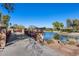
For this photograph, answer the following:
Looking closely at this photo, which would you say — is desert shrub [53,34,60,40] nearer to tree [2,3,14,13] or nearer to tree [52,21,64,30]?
tree [52,21,64,30]

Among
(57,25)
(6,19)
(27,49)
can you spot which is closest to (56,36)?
(57,25)

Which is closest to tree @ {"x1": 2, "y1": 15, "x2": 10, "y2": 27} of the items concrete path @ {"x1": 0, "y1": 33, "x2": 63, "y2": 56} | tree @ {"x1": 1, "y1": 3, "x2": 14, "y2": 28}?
tree @ {"x1": 1, "y1": 3, "x2": 14, "y2": 28}

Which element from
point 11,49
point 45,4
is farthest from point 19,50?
point 45,4

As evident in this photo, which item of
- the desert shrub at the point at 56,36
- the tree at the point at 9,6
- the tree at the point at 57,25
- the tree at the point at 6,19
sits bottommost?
the desert shrub at the point at 56,36

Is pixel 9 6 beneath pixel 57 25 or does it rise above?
above

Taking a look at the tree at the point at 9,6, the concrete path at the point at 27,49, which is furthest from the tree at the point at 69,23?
the tree at the point at 9,6

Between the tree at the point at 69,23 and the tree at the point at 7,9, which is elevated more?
the tree at the point at 7,9

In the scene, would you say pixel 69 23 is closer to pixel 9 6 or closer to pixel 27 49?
pixel 27 49

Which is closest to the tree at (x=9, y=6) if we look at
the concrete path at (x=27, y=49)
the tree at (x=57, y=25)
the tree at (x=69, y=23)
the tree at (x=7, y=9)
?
the tree at (x=7, y=9)

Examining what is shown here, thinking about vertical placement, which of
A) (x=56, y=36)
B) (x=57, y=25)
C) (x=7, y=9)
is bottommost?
(x=56, y=36)

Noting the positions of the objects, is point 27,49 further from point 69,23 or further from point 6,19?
point 69,23

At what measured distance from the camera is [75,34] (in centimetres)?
299

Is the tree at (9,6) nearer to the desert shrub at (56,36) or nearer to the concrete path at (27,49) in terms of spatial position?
the concrete path at (27,49)

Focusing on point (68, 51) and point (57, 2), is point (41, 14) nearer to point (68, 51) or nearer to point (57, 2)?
point (57, 2)
